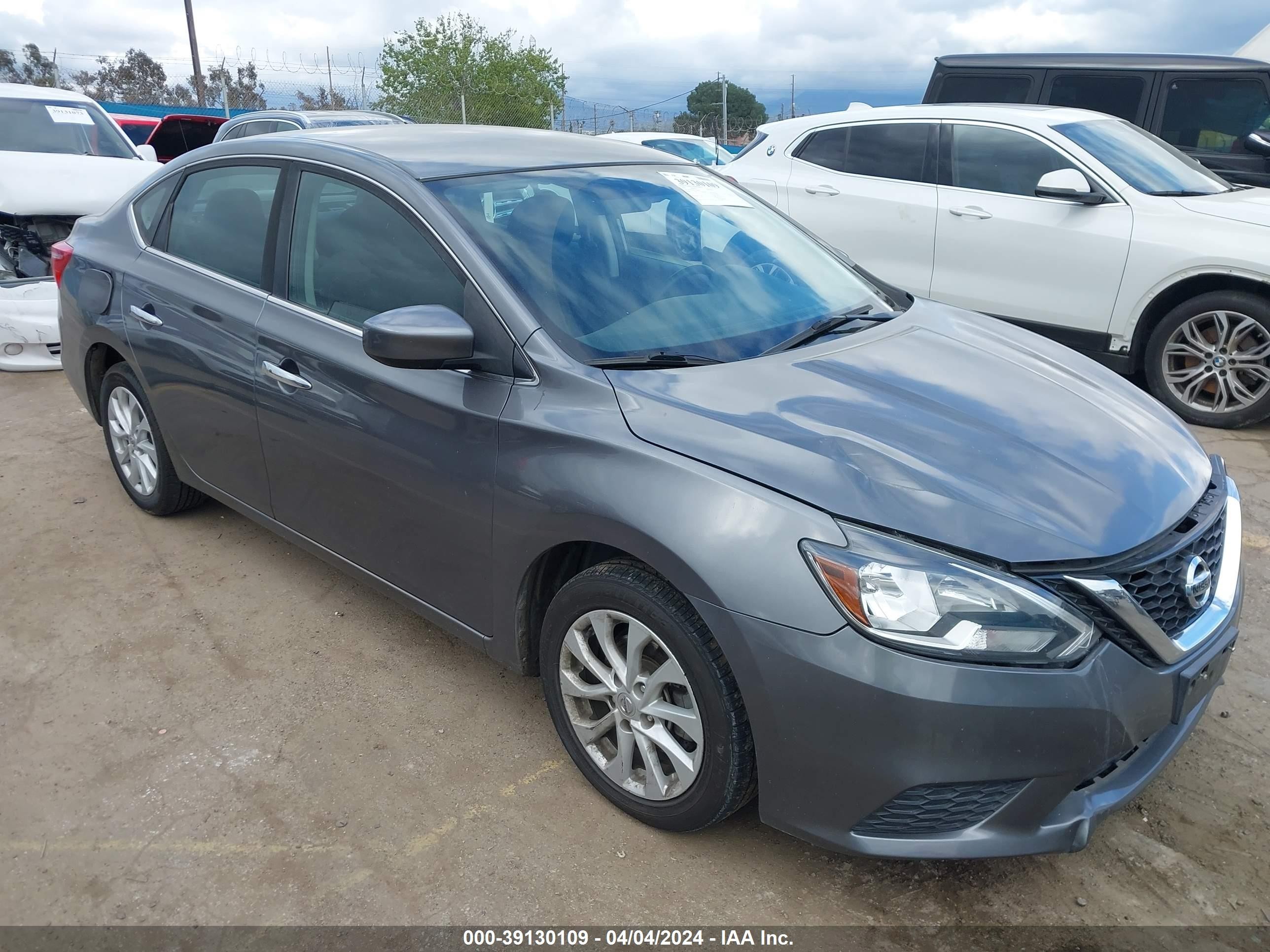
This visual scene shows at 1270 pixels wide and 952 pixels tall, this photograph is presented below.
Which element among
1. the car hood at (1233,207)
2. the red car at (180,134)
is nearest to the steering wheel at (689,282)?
the car hood at (1233,207)

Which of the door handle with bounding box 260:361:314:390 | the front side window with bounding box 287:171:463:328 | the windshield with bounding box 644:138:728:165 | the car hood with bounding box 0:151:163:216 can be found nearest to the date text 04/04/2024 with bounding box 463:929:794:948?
the front side window with bounding box 287:171:463:328

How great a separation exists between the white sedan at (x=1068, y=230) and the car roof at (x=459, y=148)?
10.0ft

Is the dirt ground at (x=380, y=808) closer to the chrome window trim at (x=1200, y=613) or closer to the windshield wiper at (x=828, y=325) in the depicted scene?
the chrome window trim at (x=1200, y=613)

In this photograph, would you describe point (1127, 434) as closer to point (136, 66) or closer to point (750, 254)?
point (750, 254)

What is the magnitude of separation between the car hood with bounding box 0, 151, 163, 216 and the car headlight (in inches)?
273

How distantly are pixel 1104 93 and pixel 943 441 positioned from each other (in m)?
7.25

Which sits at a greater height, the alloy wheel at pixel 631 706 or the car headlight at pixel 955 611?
the car headlight at pixel 955 611

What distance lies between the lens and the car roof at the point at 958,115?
6039 mm

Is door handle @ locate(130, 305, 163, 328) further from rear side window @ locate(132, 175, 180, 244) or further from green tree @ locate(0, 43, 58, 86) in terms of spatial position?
green tree @ locate(0, 43, 58, 86)

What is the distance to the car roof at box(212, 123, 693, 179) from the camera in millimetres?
3029

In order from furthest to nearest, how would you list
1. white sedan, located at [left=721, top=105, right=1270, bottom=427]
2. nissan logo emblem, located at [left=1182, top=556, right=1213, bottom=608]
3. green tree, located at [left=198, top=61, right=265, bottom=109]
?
green tree, located at [left=198, top=61, right=265, bottom=109]
white sedan, located at [left=721, top=105, right=1270, bottom=427]
nissan logo emblem, located at [left=1182, top=556, right=1213, bottom=608]

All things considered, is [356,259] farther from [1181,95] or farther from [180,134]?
→ [180,134]

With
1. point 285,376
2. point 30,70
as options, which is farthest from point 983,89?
point 30,70

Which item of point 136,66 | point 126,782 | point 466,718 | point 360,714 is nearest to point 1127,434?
point 466,718
